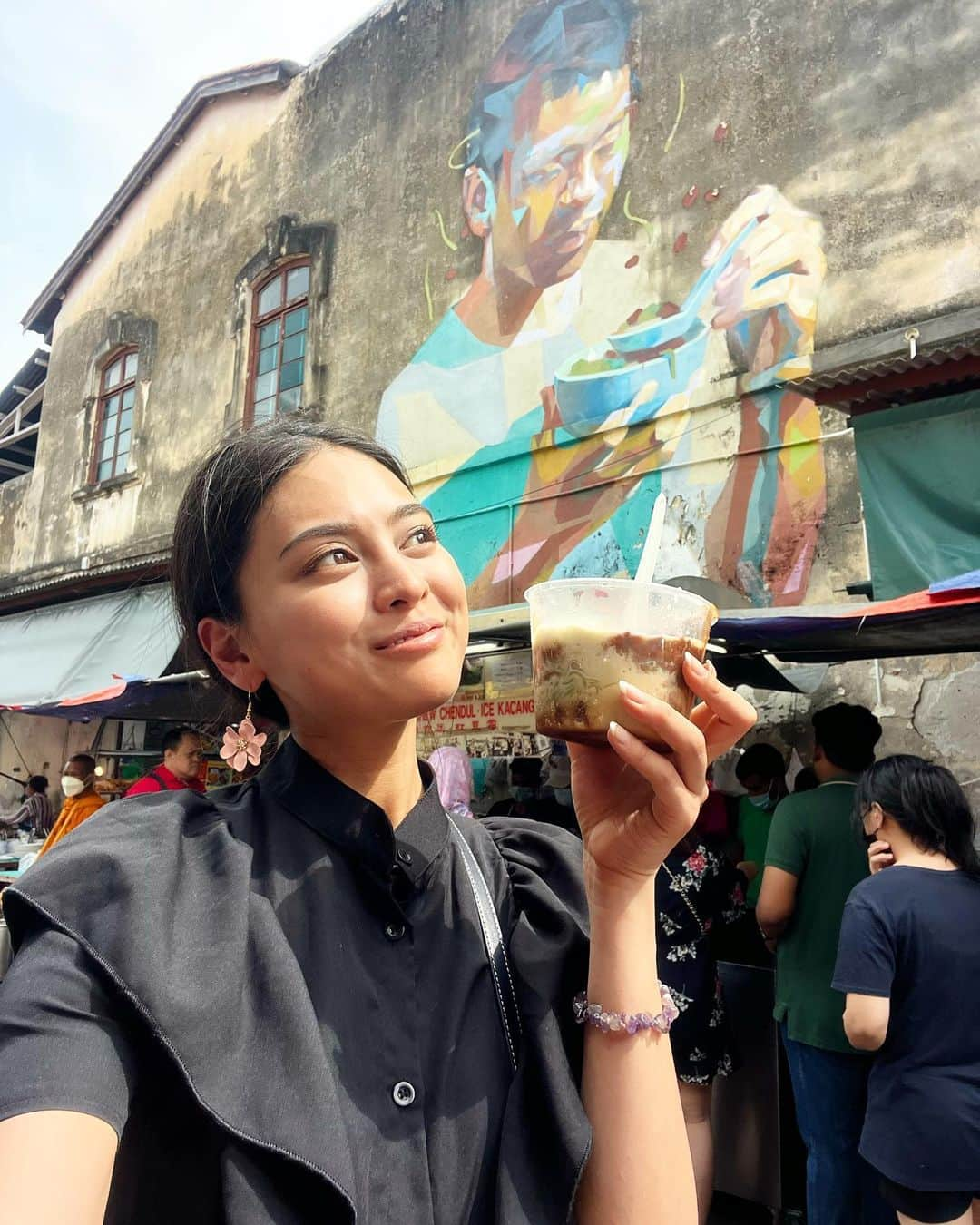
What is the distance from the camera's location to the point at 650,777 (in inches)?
47.2

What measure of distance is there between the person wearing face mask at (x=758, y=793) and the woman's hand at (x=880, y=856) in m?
3.03

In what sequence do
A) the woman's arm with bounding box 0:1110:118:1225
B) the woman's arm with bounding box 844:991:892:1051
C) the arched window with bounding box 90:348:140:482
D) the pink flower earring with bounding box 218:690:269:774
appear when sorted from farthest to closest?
the arched window with bounding box 90:348:140:482
the woman's arm with bounding box 844:991:892:1051
the pink flower earring with bounding box 218:690:269:774
the woman's arm with bounding box 0:1110:118:1225

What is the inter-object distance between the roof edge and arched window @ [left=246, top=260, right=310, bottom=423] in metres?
2.85

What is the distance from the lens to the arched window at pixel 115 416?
13.3 m

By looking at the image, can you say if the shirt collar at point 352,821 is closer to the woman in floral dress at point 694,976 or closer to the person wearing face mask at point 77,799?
the woman in floral dress at point 694,976

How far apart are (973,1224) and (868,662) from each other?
420 cm

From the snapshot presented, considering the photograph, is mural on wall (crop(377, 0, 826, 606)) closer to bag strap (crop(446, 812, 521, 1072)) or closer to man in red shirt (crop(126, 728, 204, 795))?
man in red shirt (crop(126, 728, 204, 795))

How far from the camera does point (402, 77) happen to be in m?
10.6

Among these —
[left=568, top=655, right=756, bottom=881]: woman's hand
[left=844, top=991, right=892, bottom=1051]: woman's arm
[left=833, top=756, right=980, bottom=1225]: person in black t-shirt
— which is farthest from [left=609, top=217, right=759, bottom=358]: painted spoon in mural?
[left=568, top=655, right=756, bottom=881]: woman's hand

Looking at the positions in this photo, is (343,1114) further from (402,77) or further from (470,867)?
(402,77)

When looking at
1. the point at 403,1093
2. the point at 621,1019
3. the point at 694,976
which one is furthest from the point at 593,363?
the point at 403,1093

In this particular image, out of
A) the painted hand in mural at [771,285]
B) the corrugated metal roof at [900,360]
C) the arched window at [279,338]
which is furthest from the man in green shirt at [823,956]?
the arched window at [279,338]

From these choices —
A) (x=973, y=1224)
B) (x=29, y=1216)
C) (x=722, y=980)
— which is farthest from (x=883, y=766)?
(x=29, y=1216)

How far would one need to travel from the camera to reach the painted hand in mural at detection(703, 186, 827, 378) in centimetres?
703
